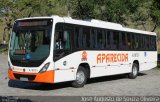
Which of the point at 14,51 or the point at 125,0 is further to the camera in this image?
the point at 125,0

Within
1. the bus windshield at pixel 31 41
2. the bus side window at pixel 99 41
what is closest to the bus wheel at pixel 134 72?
the bus side window at pixel 99 41

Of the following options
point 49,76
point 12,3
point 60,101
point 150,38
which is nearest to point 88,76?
point 49,76

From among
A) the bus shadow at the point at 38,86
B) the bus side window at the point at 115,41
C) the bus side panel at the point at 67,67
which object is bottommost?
the bus shadow at the point at 38,86

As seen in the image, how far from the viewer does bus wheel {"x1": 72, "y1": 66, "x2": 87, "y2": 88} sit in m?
16.8

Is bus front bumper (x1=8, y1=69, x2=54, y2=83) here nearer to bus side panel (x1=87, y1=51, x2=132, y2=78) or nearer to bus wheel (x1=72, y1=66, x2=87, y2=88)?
bus wheel (x1=72, y1=66, x2=87, y2=88)

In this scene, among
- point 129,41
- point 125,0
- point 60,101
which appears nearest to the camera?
point 60,101

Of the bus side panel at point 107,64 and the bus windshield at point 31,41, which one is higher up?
the bus windshield at point 31,41

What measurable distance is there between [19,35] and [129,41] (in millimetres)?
7860

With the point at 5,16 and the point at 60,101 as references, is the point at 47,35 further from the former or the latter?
the point at 5,16

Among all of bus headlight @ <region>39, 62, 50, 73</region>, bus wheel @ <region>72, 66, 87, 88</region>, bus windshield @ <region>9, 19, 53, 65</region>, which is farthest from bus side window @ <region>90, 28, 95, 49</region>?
bus headlight @ <region>39, 62, 50, 73</region>

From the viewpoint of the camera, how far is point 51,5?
5381 centimetres

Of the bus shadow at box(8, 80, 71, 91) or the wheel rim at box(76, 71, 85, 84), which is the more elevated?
the wheel rim at box(76, 71, 85, 84)

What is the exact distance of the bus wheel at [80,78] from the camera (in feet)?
55.0

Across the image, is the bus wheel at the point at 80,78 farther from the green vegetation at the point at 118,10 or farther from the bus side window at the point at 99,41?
the green vegetation at the point at 118,10
